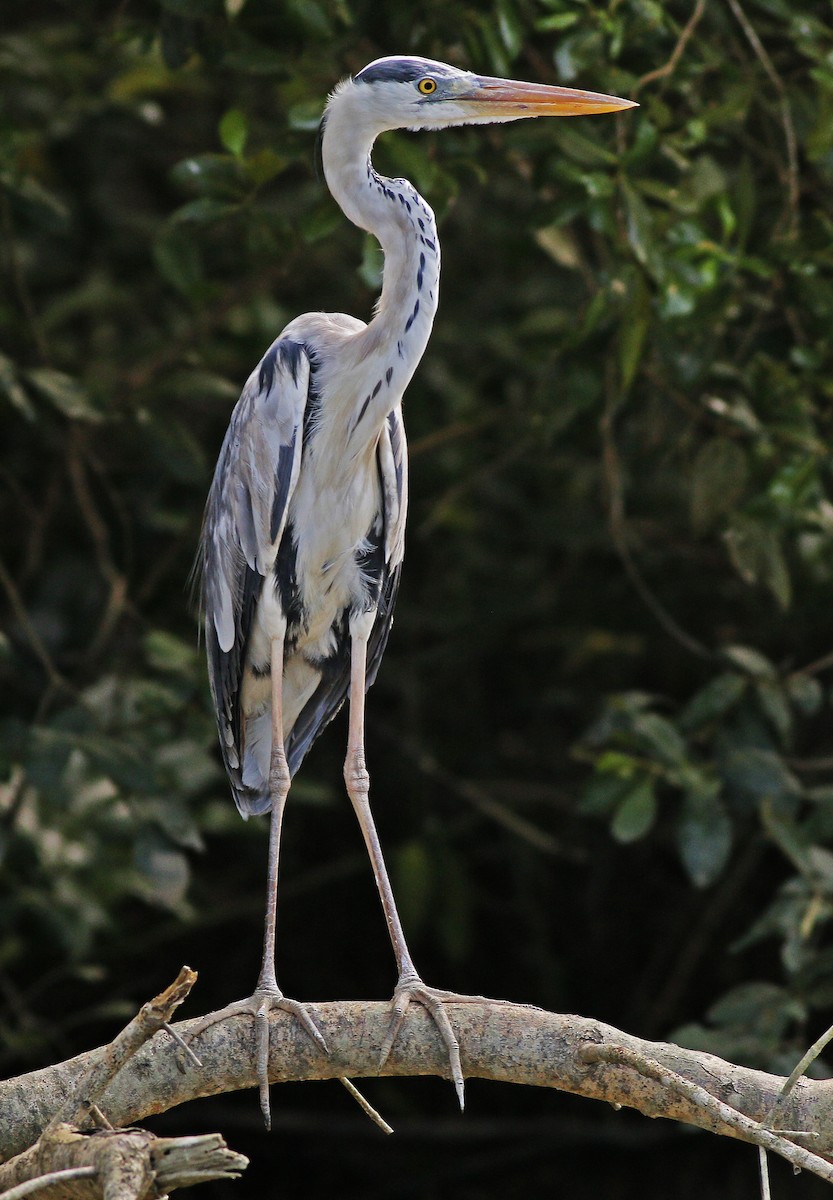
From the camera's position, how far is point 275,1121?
5.32 meters

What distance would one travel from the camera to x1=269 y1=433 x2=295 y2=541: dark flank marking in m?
3.05

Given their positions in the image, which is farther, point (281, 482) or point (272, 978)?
point (281, 482)

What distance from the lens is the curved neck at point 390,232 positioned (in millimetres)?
2873

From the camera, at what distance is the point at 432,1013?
253 centimetres

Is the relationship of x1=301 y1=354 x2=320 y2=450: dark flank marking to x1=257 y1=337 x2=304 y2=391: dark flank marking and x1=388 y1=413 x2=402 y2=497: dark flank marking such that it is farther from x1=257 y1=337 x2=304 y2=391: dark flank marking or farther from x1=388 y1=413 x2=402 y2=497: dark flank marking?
x1=388 y1=413 x2=402 y2=497: dark flank marking

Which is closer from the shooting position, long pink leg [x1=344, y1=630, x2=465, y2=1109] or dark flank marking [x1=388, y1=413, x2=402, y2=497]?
long pink leg [x1=344, y1=630, x2=465, y2=1109]

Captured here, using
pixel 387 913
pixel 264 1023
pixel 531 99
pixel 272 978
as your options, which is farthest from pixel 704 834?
pixel 531 99

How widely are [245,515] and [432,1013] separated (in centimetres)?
117

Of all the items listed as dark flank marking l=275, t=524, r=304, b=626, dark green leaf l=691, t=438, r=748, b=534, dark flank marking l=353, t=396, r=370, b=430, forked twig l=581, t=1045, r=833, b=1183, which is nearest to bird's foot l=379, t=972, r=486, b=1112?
forked twig l=581, t=1045, r=833, b=1183

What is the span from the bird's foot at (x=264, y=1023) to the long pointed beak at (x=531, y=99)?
1.72 metres

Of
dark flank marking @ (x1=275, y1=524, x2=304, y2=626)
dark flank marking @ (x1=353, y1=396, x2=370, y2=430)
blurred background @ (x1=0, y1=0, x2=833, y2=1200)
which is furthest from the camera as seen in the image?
blurred background @ (x1=0, y1=0, x2=833, y2=1200)

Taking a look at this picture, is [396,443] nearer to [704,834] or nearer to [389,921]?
[389,921]

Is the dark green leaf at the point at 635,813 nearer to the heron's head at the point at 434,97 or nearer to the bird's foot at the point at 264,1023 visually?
the bird's foot at the point at 264,1023

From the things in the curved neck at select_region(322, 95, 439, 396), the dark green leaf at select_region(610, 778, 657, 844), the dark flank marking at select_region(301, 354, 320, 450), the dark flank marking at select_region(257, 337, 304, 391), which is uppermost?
the curved neck at select_region(322, 95, 439, 396)
